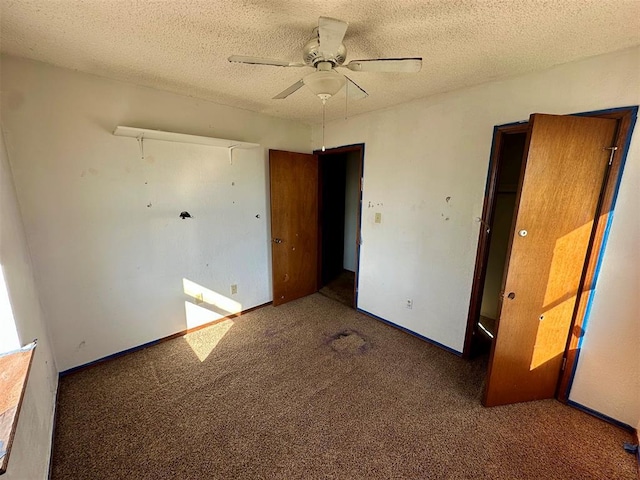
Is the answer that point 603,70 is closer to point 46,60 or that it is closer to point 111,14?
point 111,14

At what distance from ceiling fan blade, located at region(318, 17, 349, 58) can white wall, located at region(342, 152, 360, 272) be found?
3116mm

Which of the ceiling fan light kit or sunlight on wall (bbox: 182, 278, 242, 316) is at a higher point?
the ceiling fan light kit

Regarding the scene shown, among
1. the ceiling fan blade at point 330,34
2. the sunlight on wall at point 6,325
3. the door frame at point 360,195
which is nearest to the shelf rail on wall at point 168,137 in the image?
the door frame at point 360,195

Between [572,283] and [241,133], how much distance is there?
307 centimetres

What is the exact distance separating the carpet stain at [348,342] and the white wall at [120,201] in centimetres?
125

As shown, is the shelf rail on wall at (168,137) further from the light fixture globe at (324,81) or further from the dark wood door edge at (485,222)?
the dark wood door edge at (485,222)

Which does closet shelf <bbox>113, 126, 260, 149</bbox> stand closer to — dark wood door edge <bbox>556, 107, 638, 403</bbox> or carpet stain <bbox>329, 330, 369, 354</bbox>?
carpet stain <bbox>329, 330, 369, 354</bbox>

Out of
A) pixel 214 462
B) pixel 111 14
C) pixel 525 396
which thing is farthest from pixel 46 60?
pixel 525 396

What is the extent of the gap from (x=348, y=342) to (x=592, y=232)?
2001 mm

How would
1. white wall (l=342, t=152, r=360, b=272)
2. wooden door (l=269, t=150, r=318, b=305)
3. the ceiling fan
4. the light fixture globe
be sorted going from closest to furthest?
the ceiling fan
the light fixture globe
wooden door (l=269, t=150, r=318, b=305)
white wall (l=342, t=152, r=360, b=272)

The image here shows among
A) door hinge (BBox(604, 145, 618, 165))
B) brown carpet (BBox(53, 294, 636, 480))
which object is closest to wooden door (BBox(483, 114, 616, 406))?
door hinge (BBox(604, 145, 618, 165))

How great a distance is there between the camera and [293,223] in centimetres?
334

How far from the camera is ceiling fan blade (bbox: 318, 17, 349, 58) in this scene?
106 cm

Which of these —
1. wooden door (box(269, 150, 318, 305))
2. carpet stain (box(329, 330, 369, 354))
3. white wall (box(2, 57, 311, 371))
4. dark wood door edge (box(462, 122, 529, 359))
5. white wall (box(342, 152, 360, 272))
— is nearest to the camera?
white wall (box(2, 57, 311, 371))
